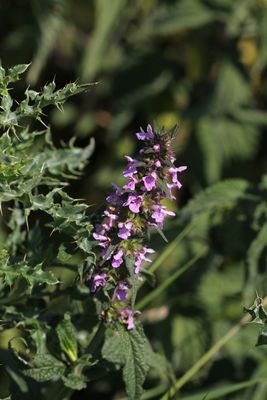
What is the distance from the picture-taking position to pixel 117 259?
1443 mm

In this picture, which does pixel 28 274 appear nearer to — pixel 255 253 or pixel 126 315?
pixel 126 315

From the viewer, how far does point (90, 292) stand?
5.29 ft

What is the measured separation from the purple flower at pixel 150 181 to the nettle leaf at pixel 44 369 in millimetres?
430

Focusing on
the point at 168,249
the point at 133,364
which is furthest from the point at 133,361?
the point at 168,249

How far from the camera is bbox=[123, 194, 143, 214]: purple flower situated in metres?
1.43

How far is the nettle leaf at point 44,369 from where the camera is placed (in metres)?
1.57

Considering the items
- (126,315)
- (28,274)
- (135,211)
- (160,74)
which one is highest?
(160,74)

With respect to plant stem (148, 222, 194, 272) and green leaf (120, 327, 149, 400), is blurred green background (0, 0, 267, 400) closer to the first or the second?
plant stem (148, 222, 194, 272)

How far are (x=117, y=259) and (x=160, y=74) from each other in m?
2.34

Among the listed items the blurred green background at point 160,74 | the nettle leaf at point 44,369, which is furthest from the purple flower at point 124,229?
the blurred green background at point 160,74

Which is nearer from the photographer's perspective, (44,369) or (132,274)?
(132,274)

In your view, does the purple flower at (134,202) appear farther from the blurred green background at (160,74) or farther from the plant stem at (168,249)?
the blurred green background at (160,74)

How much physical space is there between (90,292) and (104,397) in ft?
4.03

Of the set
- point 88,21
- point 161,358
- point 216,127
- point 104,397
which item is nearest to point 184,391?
point 104,397
